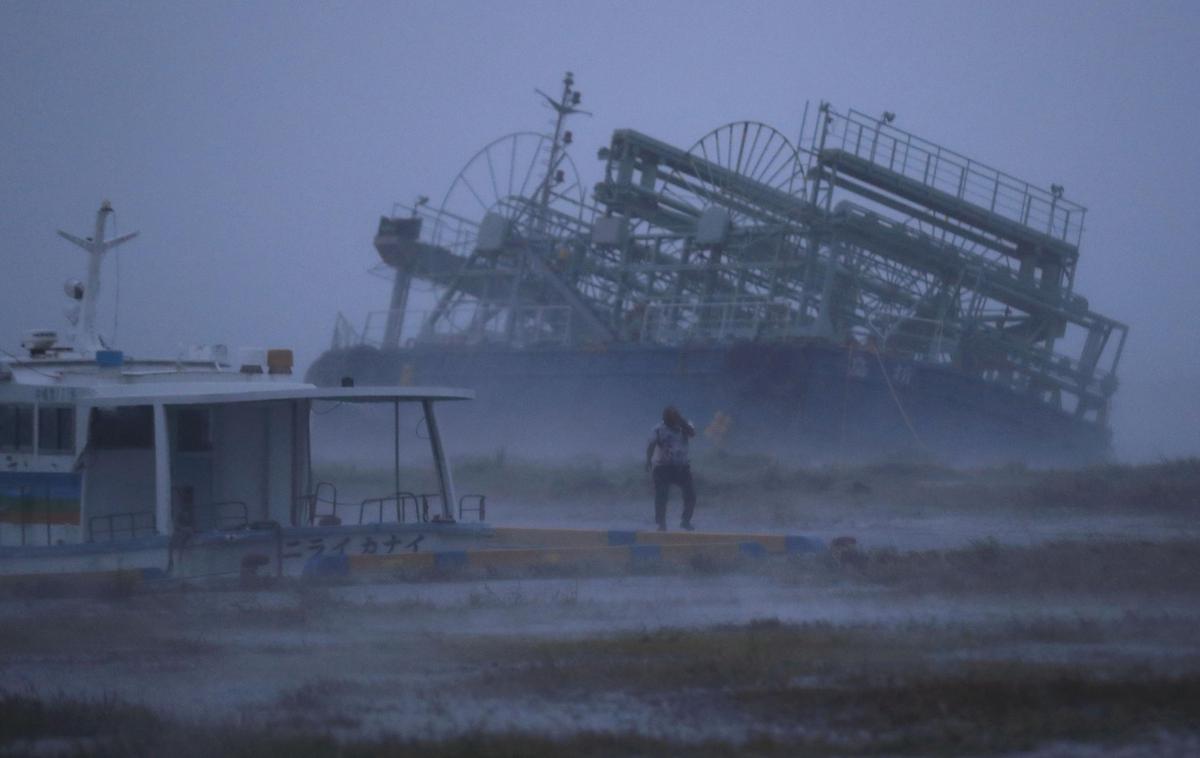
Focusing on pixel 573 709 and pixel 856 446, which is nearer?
pixel 573 709

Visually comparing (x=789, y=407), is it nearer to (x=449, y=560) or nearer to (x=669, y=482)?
(x=669, y=482)

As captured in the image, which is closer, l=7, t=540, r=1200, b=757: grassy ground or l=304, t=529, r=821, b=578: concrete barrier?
l=7, t=540, r=1200, b=757: grassy ground

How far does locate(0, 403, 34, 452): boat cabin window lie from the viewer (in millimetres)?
11922

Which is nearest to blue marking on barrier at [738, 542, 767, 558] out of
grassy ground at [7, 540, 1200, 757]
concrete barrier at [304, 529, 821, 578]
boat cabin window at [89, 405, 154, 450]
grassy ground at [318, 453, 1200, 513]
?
concrete barrier at [304, 529, 821, 578]

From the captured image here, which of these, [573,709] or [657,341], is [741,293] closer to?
[657,341]

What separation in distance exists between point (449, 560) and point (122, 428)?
3.16 metres

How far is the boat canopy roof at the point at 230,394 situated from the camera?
11508mm

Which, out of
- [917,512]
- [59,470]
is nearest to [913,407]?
[917,512]

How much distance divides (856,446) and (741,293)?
749 centimetres

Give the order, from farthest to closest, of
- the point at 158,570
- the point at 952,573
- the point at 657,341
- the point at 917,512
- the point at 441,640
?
the point at 657,341, the point at 917,512, the point at 158,570, the point at 952,573, the point at 441,640

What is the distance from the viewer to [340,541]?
12117mm

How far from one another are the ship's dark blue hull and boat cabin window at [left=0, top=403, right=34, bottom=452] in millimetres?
21099

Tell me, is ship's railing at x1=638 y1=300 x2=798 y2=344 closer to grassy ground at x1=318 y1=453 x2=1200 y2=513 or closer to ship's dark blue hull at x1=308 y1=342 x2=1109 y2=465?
ship's dark blue hull at x1=308 y1=342 x2=1109 y2=465

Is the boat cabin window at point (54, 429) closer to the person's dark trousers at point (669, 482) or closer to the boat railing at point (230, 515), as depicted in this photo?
the boat railing at point (230, 515)
